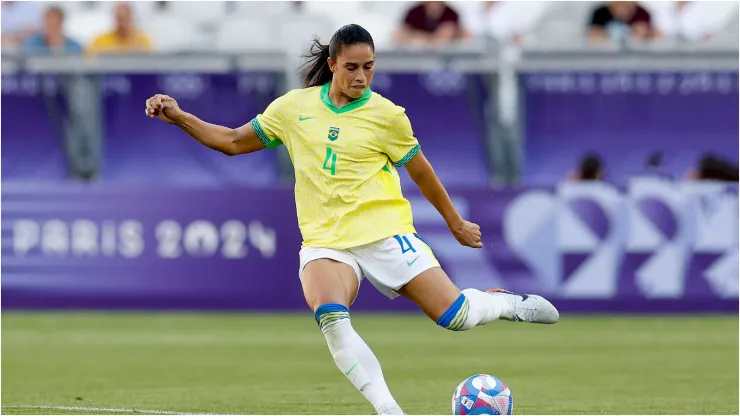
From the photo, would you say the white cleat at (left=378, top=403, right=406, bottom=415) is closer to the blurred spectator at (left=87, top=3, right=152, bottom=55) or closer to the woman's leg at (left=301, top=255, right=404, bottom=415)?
the woman's leg at (left=301, top=255, right=404, bottom=415)

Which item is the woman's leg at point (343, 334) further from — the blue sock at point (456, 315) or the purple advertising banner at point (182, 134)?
the purple advertising banner at point (182, 134)

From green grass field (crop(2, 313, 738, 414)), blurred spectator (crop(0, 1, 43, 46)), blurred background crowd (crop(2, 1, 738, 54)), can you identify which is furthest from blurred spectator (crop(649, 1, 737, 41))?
blurred spectator (crop(0, 1, 43, 46))

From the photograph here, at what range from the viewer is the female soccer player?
27.3 ft

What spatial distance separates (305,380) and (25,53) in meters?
9.83

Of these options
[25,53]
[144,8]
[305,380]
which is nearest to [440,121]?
[144,8]

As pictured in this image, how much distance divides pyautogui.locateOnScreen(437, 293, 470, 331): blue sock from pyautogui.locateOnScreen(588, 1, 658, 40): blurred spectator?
1268 cm

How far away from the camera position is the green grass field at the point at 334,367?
10289mm

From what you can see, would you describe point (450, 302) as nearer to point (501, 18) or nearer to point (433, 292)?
point (433, 292)

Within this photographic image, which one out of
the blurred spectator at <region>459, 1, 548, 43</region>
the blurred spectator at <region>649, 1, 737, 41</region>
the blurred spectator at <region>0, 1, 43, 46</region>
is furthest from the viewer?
the blurred spectator at <region>649, 1, 737, 41</region>

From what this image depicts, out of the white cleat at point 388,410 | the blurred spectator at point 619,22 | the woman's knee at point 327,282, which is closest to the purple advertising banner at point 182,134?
the blurred spectator at point 619,22

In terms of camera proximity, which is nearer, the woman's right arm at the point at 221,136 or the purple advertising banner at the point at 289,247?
the woman's right arm at the point at 221,136

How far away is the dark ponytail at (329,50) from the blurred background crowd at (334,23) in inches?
450

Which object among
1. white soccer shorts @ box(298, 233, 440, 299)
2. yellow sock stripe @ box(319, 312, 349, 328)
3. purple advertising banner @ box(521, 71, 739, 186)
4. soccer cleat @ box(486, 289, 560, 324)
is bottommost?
purple advertising banner @ box(521, 71, 739, 186)

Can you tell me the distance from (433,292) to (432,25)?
12295 millimetres
